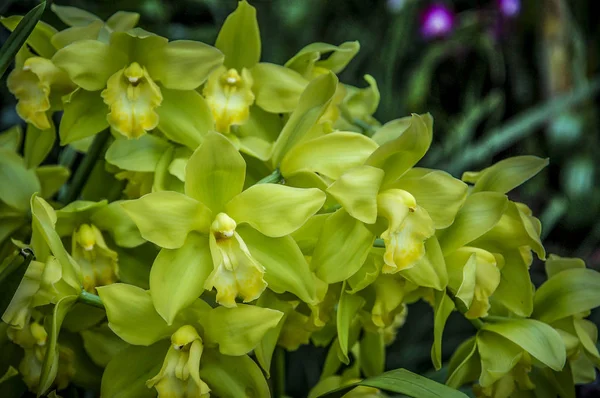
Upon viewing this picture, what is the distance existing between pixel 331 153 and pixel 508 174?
0.15m

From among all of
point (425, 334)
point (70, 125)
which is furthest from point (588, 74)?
point (70, 125)

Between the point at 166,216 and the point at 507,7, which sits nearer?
the point at 166,216

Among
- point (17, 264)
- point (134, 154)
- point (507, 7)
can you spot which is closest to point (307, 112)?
point (134, 154)

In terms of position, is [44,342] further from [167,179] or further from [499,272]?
[499,272]

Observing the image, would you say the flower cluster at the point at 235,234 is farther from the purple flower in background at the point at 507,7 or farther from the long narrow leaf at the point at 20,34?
the purple flower in background at the point at 507,7

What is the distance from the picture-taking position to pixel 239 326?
0.48 m

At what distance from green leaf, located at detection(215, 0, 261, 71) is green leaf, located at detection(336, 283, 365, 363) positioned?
23cm

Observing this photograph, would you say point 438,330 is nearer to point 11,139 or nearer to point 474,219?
point 474,219

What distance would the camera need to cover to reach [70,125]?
0.56 m

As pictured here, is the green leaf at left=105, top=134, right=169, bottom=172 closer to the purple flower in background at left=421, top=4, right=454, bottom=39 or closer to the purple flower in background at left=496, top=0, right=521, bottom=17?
the purple flower in background at left=421, top=4, right=454, bottom=39

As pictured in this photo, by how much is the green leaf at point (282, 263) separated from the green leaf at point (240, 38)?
177 millimetres

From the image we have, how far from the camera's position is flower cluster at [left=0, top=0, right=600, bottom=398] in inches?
19.0

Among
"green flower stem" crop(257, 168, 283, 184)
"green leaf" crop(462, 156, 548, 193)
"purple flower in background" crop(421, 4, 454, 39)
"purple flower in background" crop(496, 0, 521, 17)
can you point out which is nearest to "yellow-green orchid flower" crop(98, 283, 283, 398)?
"green flower stem" crop(257, 168, 283, 184)

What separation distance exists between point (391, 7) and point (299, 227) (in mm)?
1375
